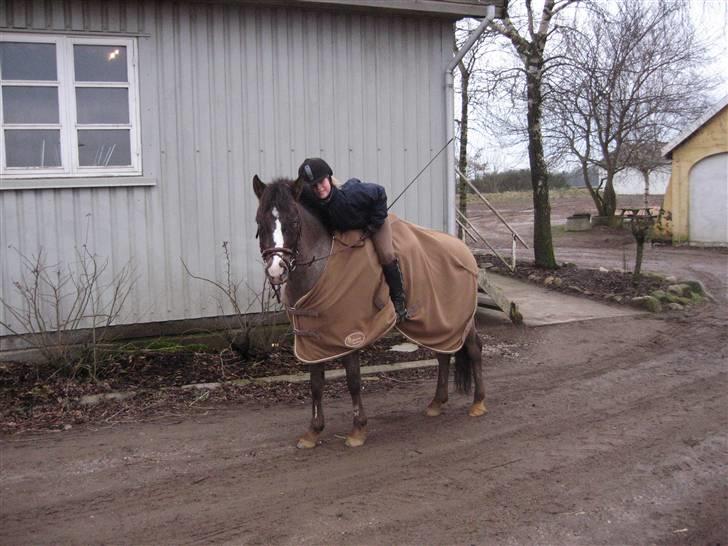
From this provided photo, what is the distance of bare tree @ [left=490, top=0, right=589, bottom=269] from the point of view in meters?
13.5

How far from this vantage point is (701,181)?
20.0 m

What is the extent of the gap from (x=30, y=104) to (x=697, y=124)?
18444 mm

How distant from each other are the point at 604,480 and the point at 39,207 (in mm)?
5946

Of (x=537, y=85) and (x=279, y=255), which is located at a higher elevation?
(x=537, y=85)

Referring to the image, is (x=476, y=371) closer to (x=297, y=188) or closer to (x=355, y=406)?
(x=355, y=406)

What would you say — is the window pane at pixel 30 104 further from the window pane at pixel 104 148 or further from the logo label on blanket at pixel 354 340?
the logo label on blanket at pixel 354 340

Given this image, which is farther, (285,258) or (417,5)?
(417,5)

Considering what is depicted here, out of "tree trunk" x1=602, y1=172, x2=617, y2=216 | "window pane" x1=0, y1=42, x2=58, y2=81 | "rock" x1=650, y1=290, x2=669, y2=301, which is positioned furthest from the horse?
"tree trunk" x1=602, y1=172, x2=617, y2=216

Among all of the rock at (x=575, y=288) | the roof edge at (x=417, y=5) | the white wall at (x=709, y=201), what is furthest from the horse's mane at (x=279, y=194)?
the white wall at (x=709, y=201)

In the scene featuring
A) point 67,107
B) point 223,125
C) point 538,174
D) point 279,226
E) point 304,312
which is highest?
point 67,107

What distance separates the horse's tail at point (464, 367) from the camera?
19.7 ft

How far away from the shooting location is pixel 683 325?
9594mm

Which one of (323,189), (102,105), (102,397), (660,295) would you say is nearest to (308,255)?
(323,189)

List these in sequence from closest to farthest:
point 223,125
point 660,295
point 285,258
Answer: point 285,258 < point 223,125 < point 660,295
